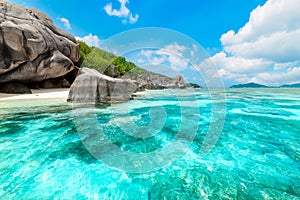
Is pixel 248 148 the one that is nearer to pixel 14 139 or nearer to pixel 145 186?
pixel 145 186

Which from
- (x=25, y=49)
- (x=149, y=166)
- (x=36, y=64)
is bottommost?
(x=149, y=166)

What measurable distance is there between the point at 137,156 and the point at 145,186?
48.6 inches

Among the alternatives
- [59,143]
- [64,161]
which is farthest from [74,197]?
[59,143]

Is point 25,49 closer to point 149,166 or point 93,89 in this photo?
point 93,89

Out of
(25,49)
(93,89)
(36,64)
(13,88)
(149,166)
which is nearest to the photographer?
(149,166)

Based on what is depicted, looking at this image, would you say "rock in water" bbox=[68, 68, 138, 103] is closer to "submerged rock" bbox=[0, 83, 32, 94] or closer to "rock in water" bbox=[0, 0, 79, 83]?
"rock in water" bbox=[0, 0, 79, 83]

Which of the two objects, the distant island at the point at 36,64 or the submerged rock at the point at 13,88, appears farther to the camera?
the submerged rock at the point at 13,88

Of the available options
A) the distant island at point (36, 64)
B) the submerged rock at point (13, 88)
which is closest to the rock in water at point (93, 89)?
the distant island at point (36, 64)

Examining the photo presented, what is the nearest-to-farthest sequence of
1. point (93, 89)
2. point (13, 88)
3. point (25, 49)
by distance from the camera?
point (93, 89) < point (25, 49) < point (13, 88)

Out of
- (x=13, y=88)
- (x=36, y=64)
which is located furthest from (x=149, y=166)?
(x=13, y=88)

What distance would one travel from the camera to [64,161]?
364 centimetres

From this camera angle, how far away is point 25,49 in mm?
15781

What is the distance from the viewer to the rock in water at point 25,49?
14.8 m

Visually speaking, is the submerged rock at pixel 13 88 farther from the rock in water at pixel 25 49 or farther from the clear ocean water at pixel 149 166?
the clear ocean water at pixel 149 166
